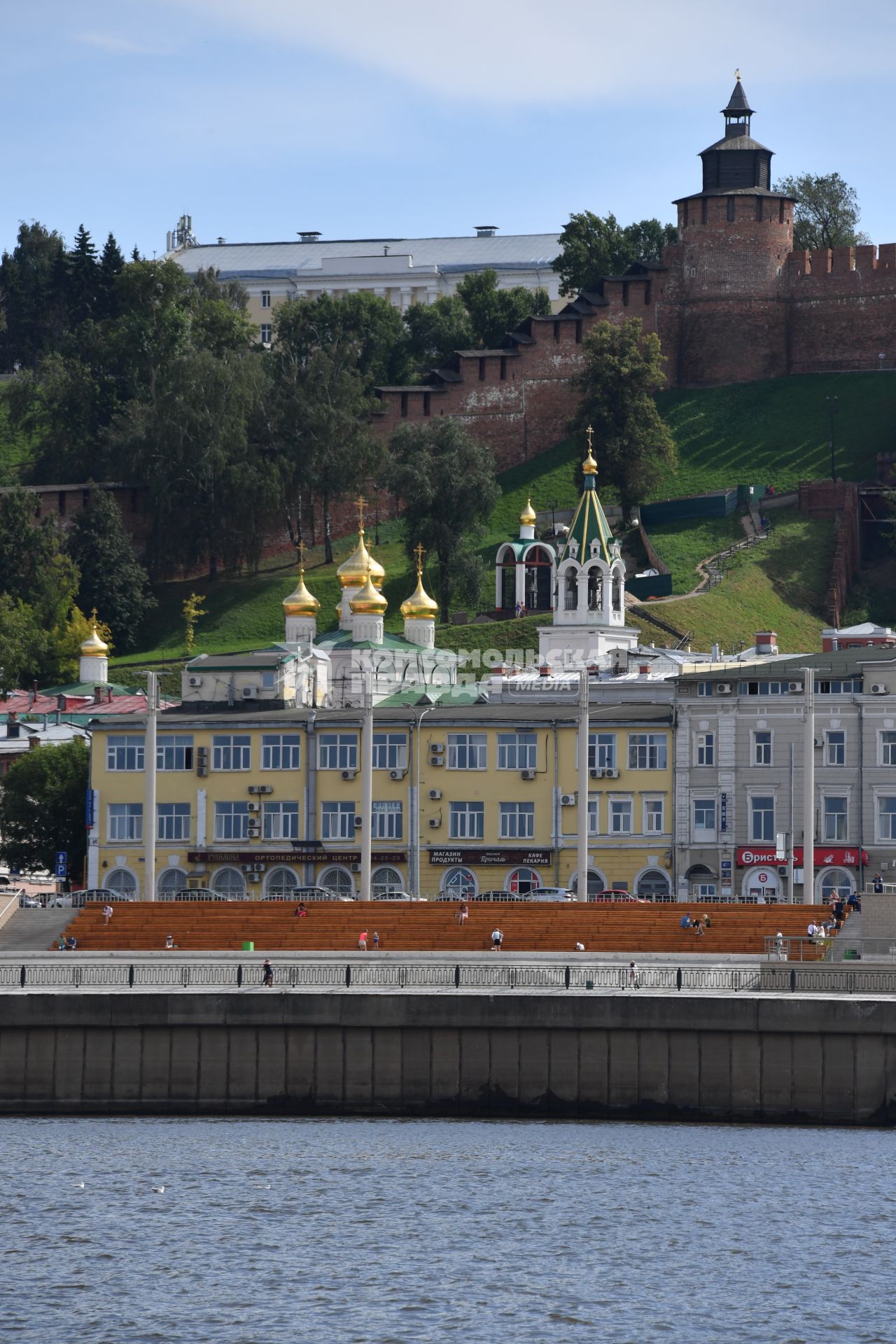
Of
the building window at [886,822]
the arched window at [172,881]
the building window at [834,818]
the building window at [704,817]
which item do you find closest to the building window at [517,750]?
the building window at [704,817]

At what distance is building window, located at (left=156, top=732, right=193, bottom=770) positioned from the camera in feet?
269

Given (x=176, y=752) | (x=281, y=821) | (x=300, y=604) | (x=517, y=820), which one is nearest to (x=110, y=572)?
(x=300, y=604)

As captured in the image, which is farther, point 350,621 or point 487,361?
point 487,361

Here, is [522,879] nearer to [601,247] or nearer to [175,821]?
[175,821]

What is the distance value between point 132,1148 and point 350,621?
52634 mm

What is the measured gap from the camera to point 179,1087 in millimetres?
53344

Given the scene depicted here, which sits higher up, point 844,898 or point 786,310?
point 786,310

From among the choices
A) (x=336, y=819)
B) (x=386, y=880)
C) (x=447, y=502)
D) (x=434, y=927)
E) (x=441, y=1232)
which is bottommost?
(x=441, y=1232)

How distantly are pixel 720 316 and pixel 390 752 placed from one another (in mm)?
62383

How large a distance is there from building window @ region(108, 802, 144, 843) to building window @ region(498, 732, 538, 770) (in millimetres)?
10344

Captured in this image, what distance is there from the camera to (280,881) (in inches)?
3187

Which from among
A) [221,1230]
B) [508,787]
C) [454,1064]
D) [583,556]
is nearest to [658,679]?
[508,787]

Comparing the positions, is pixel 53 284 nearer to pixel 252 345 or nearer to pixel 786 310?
pixel 252 345

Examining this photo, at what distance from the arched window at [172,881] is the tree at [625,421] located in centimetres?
4673
